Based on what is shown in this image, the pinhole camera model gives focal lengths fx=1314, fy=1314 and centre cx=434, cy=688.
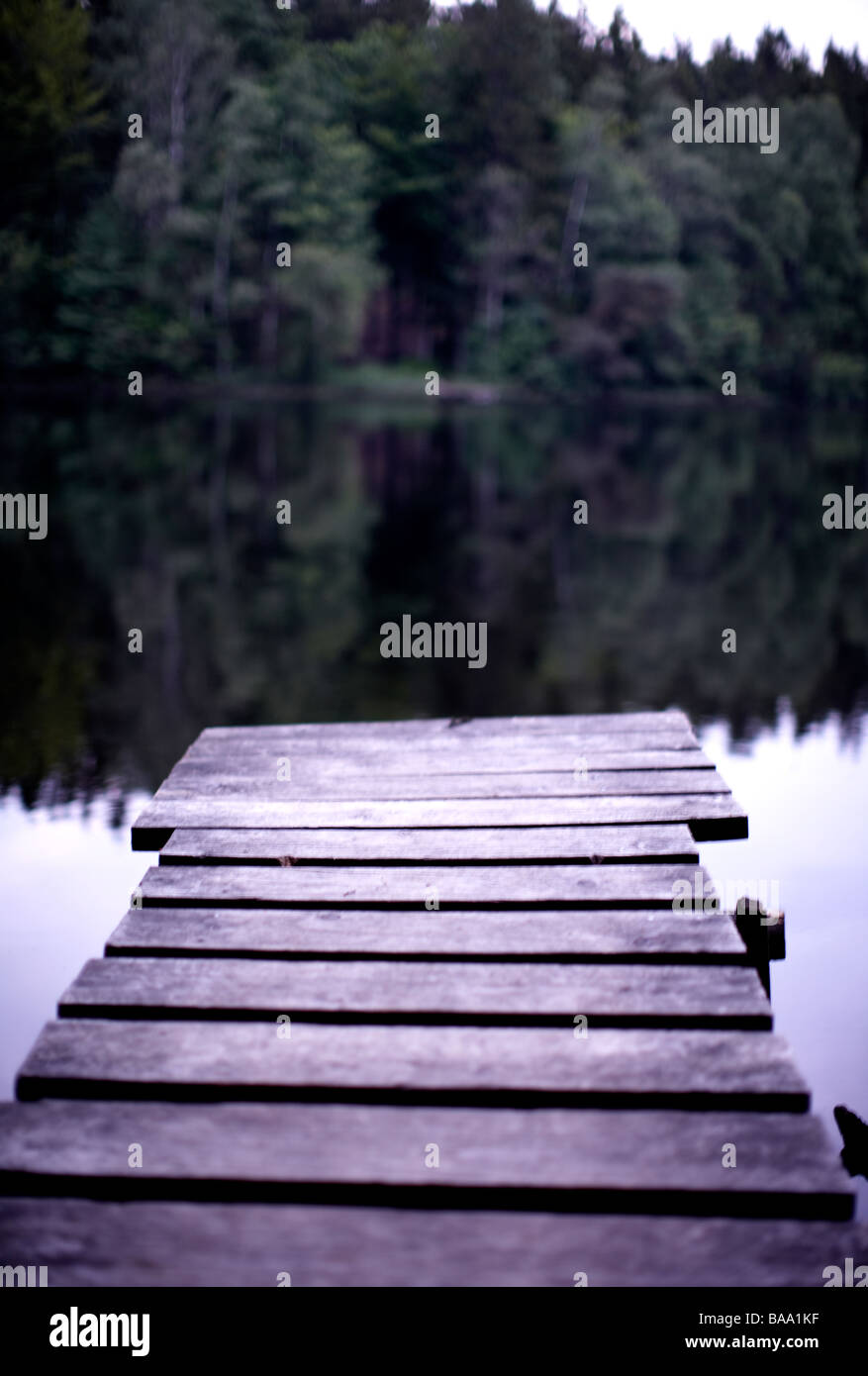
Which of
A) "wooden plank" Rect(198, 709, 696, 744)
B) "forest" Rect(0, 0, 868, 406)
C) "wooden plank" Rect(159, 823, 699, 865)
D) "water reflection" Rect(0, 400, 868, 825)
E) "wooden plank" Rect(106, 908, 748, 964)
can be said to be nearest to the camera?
"wooden plank" Rect(106, 908, 748, 964)

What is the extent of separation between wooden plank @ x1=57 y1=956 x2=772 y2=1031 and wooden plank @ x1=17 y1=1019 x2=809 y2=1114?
0.05 m

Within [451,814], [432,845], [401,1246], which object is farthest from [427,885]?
[401,1246]

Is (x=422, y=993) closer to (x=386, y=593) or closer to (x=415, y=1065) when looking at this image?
(x=415, y=1065)

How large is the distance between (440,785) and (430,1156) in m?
2.16

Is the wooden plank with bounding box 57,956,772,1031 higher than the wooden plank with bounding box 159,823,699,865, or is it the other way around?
the wooden plank with bounding box 159,823,699,865

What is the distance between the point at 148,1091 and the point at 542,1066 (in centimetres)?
71

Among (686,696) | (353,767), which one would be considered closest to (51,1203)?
(353,767)

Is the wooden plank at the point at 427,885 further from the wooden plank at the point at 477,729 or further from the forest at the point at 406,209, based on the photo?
the forest at the point at 406,209

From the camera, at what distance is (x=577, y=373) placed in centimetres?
4844

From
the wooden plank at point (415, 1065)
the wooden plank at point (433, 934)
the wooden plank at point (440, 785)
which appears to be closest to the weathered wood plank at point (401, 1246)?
the wooden plank at point (415, 1065)

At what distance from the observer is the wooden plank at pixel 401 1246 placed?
190 centimetres

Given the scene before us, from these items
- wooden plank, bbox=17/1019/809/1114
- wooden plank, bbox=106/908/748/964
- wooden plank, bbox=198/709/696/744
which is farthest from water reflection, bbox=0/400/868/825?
wooden plank, bbox=17/1019/809/1114

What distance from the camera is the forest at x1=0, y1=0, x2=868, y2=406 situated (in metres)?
41.5

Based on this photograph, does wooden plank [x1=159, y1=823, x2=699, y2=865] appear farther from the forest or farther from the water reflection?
the forest
